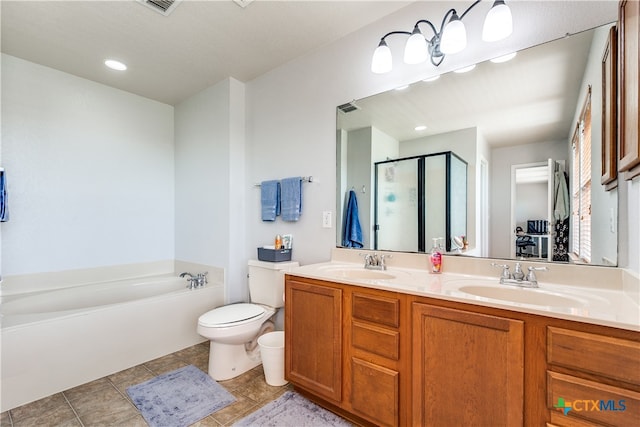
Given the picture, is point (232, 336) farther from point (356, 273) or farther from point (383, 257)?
point (383, 257)

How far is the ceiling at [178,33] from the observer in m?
1.93

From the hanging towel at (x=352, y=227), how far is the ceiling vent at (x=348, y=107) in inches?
23.7

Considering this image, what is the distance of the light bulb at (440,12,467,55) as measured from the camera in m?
1.56

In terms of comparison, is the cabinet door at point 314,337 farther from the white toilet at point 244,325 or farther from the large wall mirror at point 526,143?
the large wall mirror at point 526,143

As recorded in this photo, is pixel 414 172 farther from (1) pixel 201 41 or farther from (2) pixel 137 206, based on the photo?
(2) pixel 137 206

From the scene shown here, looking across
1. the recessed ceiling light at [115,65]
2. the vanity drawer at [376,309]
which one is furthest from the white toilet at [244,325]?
the recessed ceiling light at [115,65]

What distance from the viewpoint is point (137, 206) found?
129 inches

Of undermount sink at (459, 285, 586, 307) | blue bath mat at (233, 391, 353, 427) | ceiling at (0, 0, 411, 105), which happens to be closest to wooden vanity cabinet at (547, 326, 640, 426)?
undermount sink at (459, 285, 586, 307)

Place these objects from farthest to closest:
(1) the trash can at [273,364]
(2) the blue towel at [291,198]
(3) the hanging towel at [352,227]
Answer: (2) the blue towel at [291,198]
(3) the hanging towel at [352,227]
(1) the trash can at [273,364]

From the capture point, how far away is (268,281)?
2.44m

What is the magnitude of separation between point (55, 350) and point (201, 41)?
7.85ft

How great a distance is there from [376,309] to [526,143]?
1151 millimetres

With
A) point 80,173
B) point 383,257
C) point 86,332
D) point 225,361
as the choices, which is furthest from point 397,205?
point 80,173

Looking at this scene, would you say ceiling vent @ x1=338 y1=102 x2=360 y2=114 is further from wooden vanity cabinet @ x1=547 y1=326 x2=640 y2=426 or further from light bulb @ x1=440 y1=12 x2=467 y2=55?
wooden vanity cabinet @ x1=547 y1=326 x2=640 y2=426
